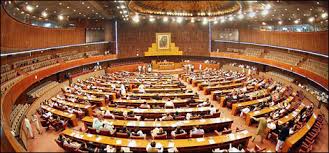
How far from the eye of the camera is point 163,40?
124ft

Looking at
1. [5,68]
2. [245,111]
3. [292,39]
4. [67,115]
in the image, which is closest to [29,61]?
[5,68]

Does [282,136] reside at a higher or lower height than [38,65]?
lower

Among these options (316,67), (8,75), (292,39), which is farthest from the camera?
(292,39)

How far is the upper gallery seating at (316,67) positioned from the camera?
19312 millimetres

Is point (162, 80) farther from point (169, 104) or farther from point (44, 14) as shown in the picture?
point (44, 14)

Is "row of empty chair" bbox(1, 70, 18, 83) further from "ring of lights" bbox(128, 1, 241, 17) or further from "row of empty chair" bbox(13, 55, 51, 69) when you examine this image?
"ring of lights" bbox(128, 1, 241, 17)

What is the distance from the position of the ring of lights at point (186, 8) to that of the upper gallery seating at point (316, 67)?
7994mm

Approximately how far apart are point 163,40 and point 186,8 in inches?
403

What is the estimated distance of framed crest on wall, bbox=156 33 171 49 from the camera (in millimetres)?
37750

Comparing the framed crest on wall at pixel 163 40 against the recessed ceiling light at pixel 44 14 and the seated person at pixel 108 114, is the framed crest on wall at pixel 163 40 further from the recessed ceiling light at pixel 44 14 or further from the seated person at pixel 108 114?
the seated person at pixel 108 114

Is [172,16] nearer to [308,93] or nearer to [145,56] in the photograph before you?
[145,56]

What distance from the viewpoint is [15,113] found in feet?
46.1

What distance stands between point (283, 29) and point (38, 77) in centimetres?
2603

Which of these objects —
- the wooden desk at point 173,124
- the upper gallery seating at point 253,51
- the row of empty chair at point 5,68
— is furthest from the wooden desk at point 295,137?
the upper gallery seating at point 253,51
